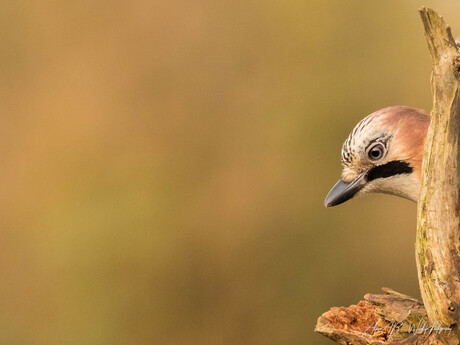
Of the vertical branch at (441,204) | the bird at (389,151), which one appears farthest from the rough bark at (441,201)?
the bird at (389,151)

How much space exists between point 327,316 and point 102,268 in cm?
161

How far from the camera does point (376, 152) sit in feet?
5.44

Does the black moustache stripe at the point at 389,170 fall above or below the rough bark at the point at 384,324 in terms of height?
above

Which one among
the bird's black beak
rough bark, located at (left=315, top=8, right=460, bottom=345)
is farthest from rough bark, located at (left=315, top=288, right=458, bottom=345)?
the bird's black beak

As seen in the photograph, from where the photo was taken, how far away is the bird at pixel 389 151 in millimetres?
1643

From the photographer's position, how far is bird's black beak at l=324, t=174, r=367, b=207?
1.70 meters

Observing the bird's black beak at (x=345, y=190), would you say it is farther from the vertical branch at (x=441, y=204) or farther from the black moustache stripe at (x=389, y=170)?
the vertical branch at (x=441, y=204)

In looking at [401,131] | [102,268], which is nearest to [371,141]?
[401,131]

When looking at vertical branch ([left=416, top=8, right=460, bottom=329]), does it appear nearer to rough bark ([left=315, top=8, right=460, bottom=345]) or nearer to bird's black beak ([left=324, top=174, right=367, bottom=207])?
rough bark ([left=315, top=8, right=460, bottom=345])

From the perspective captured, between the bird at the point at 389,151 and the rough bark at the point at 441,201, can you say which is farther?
the bird at the point at 389,151

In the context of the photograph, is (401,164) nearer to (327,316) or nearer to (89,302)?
(327,316)

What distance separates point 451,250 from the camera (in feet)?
4.15

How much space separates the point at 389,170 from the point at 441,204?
0.41 m

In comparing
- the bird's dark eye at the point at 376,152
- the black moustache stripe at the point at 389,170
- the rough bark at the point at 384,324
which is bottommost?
the rough bark at the point at 384,324
